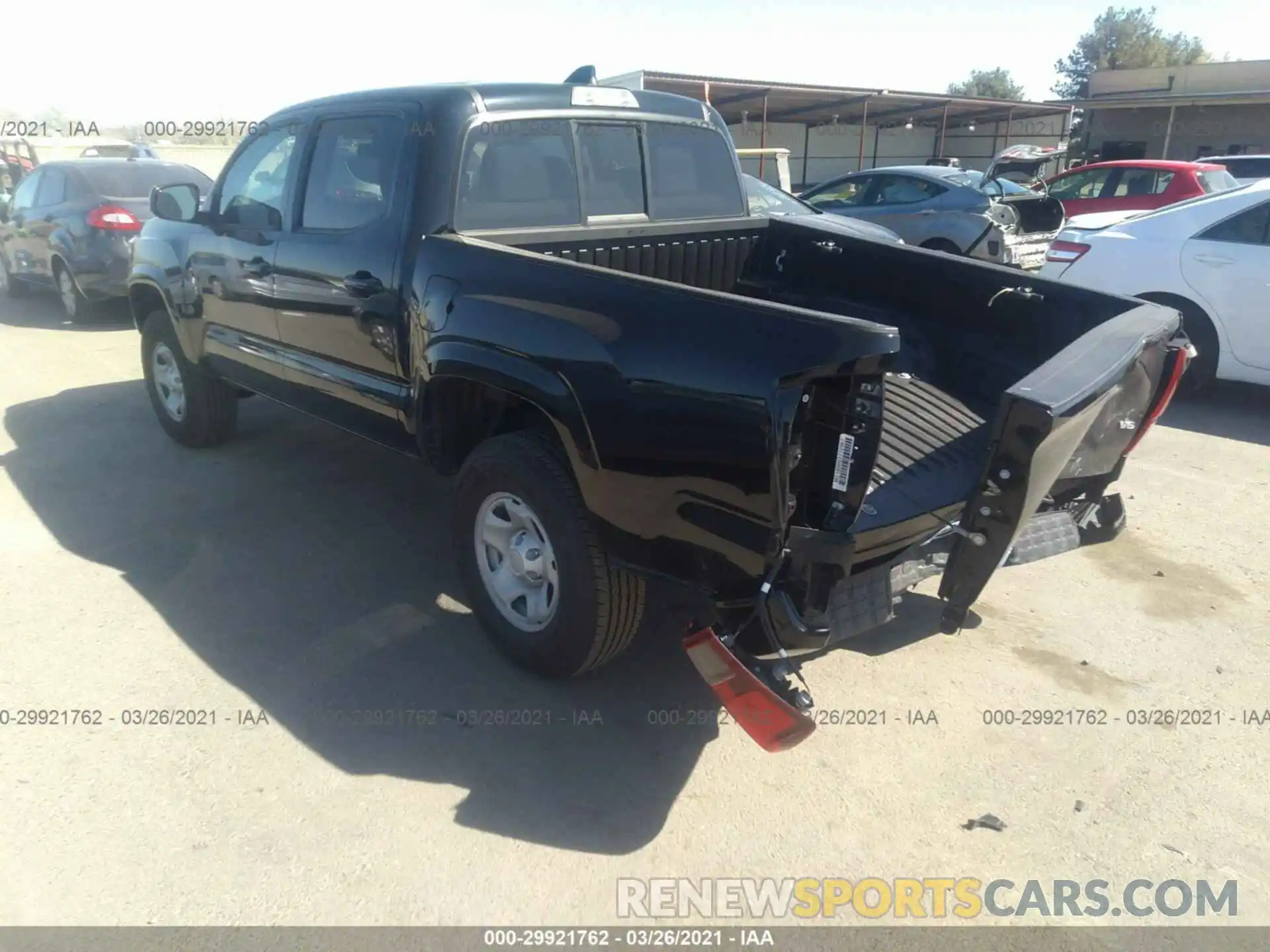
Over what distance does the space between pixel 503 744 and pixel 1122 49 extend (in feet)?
262

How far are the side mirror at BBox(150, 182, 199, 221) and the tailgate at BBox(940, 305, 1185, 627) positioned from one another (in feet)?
14.4

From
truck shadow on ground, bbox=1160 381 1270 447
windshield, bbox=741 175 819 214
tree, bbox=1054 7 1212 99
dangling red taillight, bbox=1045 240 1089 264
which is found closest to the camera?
truck shadow on ground, bbox=1160 381 1270 447

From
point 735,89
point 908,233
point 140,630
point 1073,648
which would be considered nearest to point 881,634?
point 1073,648

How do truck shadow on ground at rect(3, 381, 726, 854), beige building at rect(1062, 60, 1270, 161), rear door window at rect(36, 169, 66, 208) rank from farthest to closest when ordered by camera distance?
beige building at rect(1062, 60, 1270, 161), rear door window at rect(36, 169, 66, 208), truck shadow on ground at rect(3, 381, 726, 854)

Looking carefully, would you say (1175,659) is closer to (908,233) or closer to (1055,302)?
(1055,302)

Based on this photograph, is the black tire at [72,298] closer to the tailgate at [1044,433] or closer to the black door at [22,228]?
the black door at [22,228]

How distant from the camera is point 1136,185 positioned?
12562 mm

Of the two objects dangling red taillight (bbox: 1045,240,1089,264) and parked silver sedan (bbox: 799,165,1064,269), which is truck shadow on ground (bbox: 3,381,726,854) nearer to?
dangling red taillight (bbox: 1045,240,1089,264)

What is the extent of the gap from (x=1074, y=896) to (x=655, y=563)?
1488 mm

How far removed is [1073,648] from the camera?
3.72m

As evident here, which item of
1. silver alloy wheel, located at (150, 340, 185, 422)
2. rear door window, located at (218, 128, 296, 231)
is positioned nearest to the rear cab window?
rear door window, located at (218, 128, 296, 231)

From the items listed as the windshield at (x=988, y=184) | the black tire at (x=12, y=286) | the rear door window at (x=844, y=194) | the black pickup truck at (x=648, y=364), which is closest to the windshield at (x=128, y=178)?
the black tire at (x=12, y=286)

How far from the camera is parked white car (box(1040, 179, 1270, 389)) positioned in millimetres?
6480

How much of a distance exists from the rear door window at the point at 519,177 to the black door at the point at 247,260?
1220mm
